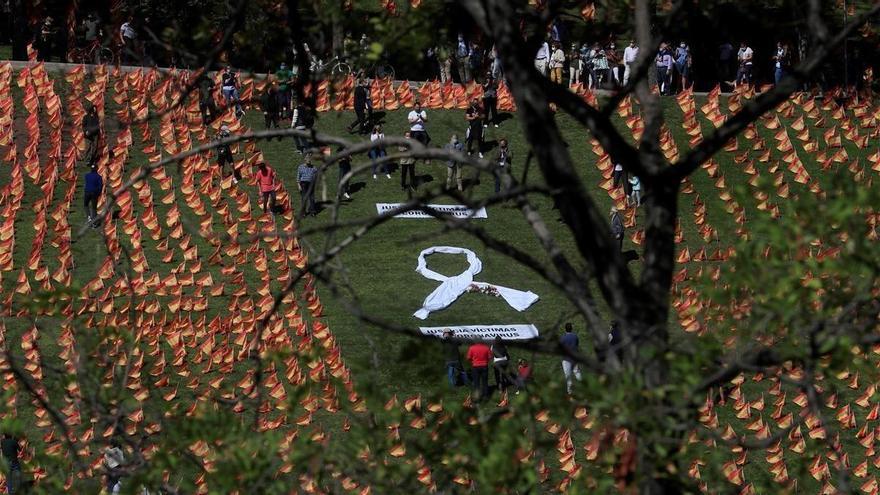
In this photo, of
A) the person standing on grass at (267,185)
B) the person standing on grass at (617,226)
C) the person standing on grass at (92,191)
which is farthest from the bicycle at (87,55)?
the person standing on grass at (617,226)

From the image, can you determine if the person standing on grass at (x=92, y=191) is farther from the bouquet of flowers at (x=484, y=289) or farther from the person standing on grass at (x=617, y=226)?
the person standing on grass at (x=617, y=226)

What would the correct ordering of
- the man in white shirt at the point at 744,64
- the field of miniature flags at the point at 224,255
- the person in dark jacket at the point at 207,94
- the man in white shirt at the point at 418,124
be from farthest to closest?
the man in white shirt at the point at 744,64, the man in white shirt at the point at 418,124, the field of miniature flags at the point at 224,255, the person in dark jacket at the point at 207,94

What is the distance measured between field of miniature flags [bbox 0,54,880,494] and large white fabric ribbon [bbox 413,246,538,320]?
219cm

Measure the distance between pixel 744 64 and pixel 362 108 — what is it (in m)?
10.2

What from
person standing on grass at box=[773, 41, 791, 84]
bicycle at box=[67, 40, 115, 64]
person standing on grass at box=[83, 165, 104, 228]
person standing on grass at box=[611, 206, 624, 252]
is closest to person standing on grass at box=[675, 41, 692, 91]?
person standing on grass at box=[773, 41, 791, 84]

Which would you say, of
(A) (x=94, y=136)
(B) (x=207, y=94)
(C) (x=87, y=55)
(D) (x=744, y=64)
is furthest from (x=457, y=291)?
(B) (x=207, y=94)

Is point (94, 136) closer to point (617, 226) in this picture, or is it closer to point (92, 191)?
point (92, 191)

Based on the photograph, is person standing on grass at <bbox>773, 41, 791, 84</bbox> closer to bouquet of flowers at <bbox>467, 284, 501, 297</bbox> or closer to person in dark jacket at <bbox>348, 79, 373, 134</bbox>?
person in dark jacket at <bbox>348, 79, 373, 134</bbox>

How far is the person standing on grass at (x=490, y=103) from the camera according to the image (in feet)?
120

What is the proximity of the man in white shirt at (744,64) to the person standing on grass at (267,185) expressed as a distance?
13.4 metres

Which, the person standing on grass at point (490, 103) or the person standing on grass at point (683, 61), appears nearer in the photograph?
the person standing on grass at point (490, 103)

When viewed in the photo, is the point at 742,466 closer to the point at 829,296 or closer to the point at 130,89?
the point at 829,296

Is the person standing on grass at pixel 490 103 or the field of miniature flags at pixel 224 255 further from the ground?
the person standing on grass at pixel 490 103

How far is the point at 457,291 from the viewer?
96.3 feet
